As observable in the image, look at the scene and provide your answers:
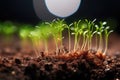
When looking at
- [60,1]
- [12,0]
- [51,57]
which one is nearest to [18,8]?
[12,0]

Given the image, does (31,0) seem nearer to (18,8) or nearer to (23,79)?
(18,8)

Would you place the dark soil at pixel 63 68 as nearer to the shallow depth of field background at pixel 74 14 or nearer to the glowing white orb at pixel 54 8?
the glowing white orb at pixel 54 8

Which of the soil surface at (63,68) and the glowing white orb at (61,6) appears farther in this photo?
the glowing white orb at (61,6)

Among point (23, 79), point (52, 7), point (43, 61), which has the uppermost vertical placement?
point (52, 7)

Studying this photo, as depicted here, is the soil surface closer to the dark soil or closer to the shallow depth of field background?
the dark soil

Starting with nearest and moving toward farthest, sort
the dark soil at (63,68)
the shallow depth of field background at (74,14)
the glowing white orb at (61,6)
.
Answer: the dark soil at (63,68) < the glowing white orb at (61,6) < the shallow depth of field background at (74,14)

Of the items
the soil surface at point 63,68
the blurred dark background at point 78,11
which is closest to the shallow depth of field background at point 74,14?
the blurred dark background at point 78,11

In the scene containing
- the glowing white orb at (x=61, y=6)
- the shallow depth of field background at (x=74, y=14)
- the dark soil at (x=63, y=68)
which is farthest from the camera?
the shallow depth of field background at (x=74, y=14)
